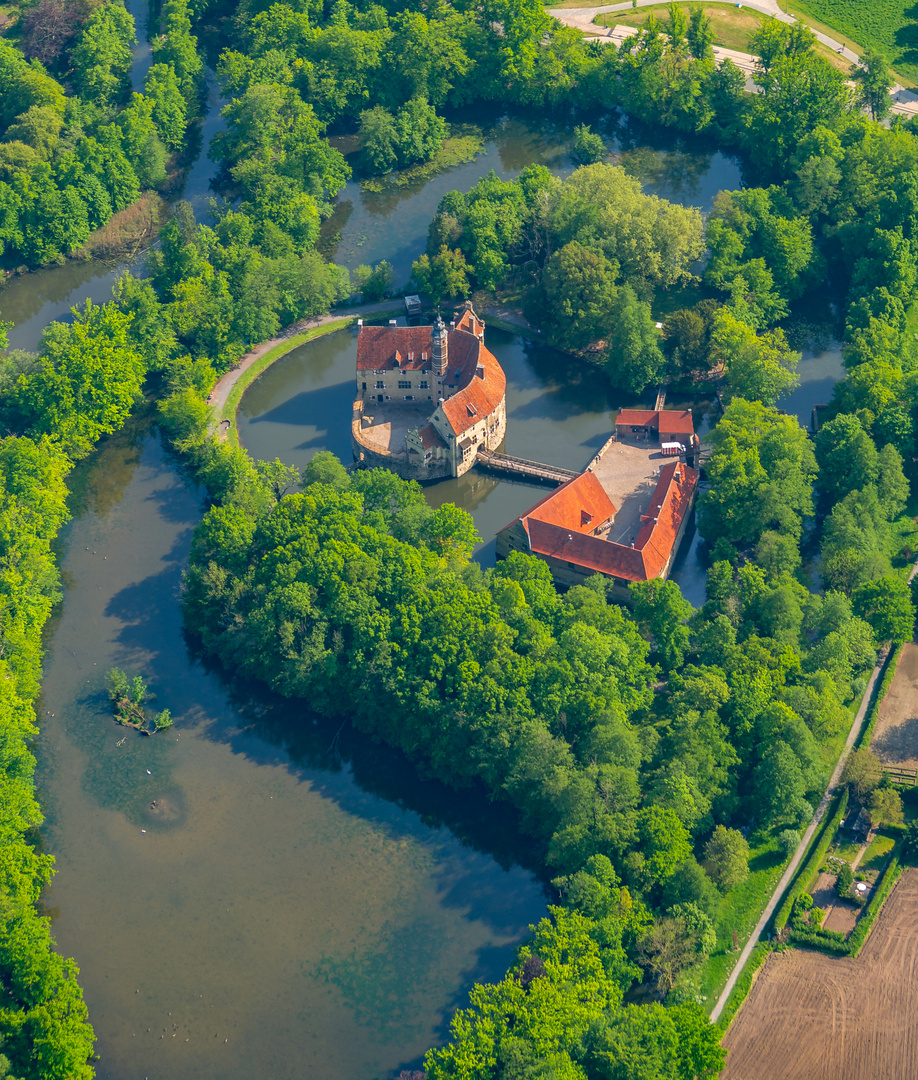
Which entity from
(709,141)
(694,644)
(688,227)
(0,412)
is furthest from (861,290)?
(0,412)

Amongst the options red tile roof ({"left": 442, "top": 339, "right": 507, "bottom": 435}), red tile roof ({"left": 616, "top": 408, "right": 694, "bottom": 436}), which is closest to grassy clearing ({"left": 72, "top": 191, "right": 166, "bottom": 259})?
red tile roof ({"left": 442, "top": 339, "right": 507, "bottom": 435})

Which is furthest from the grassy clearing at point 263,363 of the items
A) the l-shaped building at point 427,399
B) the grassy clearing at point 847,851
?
the grassy clearing at point 847,851

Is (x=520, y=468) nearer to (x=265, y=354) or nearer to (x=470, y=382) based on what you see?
(x=470, y=382)

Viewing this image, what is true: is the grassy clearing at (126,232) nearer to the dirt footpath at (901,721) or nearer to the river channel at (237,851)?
the river channel at (237,851)

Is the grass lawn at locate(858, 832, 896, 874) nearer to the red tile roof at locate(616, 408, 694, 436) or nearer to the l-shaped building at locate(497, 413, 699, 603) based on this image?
the l-shaped building at locate(497, 413, 699, 603)

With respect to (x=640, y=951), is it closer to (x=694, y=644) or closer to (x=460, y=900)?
(x=460, y=900)
